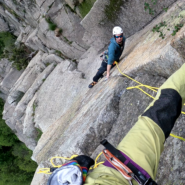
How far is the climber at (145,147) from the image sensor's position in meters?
1.76

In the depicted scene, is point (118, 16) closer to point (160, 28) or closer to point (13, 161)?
point (160, 28)

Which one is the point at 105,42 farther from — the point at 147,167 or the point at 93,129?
the point at 147,167

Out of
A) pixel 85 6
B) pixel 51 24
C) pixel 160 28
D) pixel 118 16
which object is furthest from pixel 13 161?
pixel 160 28

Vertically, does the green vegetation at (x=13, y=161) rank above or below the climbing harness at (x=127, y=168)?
below

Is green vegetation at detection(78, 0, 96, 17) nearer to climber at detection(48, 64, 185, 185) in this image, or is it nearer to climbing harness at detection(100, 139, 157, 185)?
climber at detection(48, 64, 185, 185)

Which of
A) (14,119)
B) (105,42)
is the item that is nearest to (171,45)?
(105,42)

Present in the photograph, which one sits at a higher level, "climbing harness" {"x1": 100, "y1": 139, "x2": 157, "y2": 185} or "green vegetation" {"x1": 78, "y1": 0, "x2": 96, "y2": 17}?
"green vegetation" {"x1": 78, "y1": 0, "x2": 96, "y2": 17}

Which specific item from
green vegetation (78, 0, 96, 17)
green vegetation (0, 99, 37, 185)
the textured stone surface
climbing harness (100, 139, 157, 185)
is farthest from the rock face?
green vegetation (0, 99, 37, 185)

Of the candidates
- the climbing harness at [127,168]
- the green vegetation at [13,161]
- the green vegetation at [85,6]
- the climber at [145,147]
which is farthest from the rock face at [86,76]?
the green vegetation at [13,161]

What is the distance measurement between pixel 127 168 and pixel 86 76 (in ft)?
26.9

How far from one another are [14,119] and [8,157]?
14.2m

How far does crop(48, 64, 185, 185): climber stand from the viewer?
1761 millimetres

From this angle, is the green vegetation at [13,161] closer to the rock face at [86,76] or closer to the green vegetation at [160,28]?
the rock face at [86,76]

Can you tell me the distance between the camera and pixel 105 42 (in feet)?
28.4
